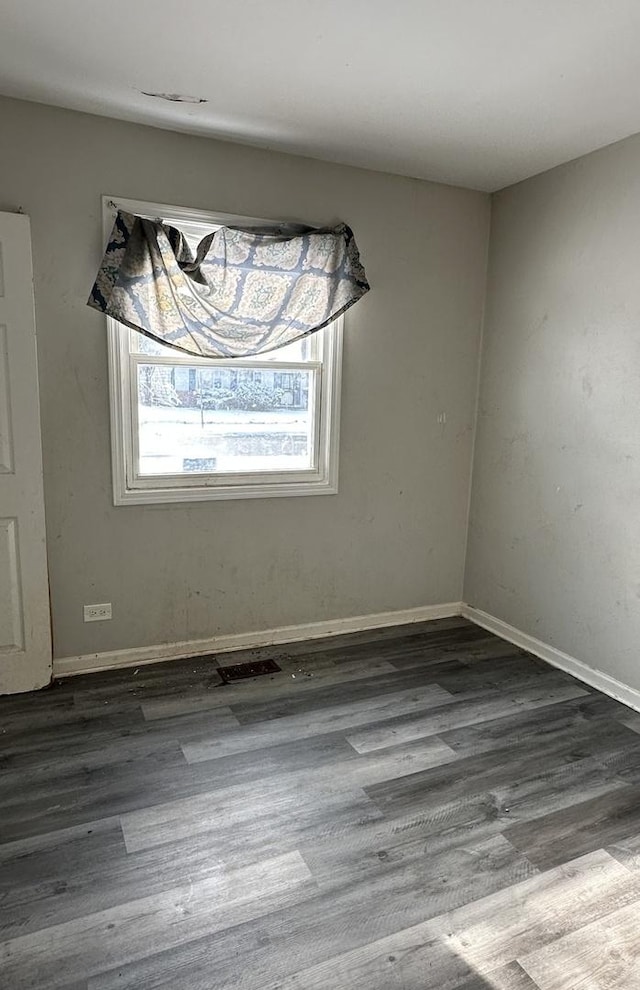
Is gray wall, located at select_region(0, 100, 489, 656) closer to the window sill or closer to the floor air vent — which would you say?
the window sill

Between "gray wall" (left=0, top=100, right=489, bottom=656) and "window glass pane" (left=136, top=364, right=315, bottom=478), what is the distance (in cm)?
21

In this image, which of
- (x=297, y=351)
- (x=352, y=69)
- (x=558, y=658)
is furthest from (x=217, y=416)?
(x=558, y=658)

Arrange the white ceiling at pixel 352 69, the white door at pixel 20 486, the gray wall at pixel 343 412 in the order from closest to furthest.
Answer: the white ceiling at pixel 352 69 → the white door at pixel 20 486 → the gray wall at pixel 343 412

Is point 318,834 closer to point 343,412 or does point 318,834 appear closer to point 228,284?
point 343,412

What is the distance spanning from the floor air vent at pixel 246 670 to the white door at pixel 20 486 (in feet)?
2.68

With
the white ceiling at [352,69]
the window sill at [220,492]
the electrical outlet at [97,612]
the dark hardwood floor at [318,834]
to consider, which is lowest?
the dark hardwood floor at [318,834]

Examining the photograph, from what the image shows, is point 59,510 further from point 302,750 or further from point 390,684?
point 390,684

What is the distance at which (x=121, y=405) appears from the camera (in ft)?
9.32

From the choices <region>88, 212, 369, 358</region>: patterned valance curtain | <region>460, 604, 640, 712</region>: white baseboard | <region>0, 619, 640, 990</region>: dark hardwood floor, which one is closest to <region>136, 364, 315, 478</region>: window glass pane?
<region>88, 212, 369, 358</region>: patterned valance curtain

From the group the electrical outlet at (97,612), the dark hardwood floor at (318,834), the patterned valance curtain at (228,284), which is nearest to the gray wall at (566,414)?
the dark hardwood floor at (318,834)

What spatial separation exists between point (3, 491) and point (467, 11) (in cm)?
246

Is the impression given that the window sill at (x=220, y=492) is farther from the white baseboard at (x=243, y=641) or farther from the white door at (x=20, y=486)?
the white baseboard at (x=243, y=641)

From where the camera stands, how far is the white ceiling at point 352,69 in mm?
1865

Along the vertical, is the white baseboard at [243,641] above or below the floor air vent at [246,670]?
above
